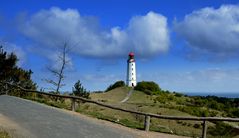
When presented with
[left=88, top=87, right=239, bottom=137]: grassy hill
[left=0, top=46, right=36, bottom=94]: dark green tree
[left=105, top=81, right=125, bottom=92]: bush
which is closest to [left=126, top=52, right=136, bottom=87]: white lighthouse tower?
[left=105, top=81, right=125, bottom=92]: bush

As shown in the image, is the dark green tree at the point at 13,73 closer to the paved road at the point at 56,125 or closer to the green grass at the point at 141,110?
the green grass at the point at 141,110

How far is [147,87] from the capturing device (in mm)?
70688

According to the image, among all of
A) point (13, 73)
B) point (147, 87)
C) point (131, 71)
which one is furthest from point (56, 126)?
point (131, 71)

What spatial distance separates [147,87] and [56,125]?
53624mm

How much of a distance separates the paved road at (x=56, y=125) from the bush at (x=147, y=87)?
47.8m

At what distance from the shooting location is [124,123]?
2064 centimetres

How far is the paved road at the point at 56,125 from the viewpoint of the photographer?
1579 centimetres

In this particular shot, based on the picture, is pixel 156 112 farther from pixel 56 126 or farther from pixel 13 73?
pixel 56 126

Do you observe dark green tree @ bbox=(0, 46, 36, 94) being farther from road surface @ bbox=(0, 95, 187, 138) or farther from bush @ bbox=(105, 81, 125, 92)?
bush @ bbox=(105, 81, 125, 92)

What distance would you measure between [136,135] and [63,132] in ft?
9.25

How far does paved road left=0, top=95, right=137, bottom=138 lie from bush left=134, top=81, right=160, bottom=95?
47750 millimetres

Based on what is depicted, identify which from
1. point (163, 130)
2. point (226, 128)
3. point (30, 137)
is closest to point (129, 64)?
point (226, 128)

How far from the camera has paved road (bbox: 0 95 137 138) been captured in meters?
15.8

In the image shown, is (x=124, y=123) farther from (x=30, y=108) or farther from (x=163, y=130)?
(x=30, y=108)
